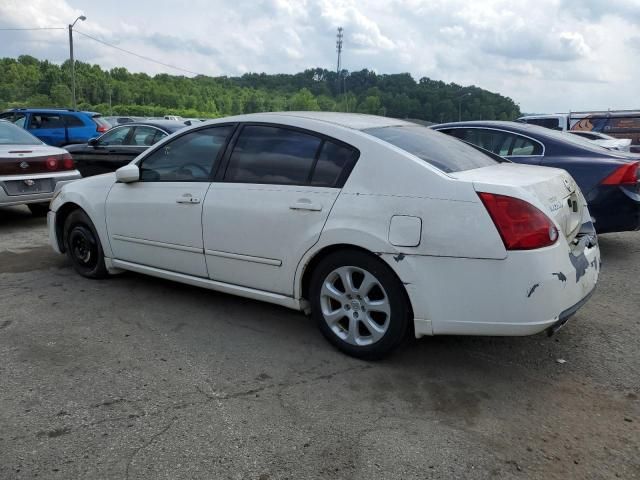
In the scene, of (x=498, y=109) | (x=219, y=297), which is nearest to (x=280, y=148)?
(x=219, y=297)

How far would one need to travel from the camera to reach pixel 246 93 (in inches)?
2596

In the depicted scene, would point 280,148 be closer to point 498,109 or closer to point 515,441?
point 515,441

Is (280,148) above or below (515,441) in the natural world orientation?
above

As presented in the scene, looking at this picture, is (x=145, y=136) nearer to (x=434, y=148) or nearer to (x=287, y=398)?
(x=434, y=148)

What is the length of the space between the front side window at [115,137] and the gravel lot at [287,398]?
5.87m

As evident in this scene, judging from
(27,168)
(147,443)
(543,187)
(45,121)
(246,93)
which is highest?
(246,93)

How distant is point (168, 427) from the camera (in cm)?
274

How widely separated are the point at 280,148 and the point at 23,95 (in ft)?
252

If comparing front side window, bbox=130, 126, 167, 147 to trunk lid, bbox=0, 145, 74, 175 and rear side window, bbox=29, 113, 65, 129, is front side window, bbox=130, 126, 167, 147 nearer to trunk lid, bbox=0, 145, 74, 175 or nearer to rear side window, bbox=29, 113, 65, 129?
trunk lid, bbox=0, 145, 74, 175

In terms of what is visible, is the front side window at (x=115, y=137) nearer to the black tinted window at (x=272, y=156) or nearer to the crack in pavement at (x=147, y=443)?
the black tinted window at (x=272, y=156)

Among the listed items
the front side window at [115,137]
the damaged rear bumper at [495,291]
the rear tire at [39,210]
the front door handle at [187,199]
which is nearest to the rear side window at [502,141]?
the damaged rear bumper at [495,291]

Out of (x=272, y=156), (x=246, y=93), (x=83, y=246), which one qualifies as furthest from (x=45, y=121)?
(x=246, y=93)

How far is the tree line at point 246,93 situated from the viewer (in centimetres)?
3672

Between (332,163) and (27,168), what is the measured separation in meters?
5.64
